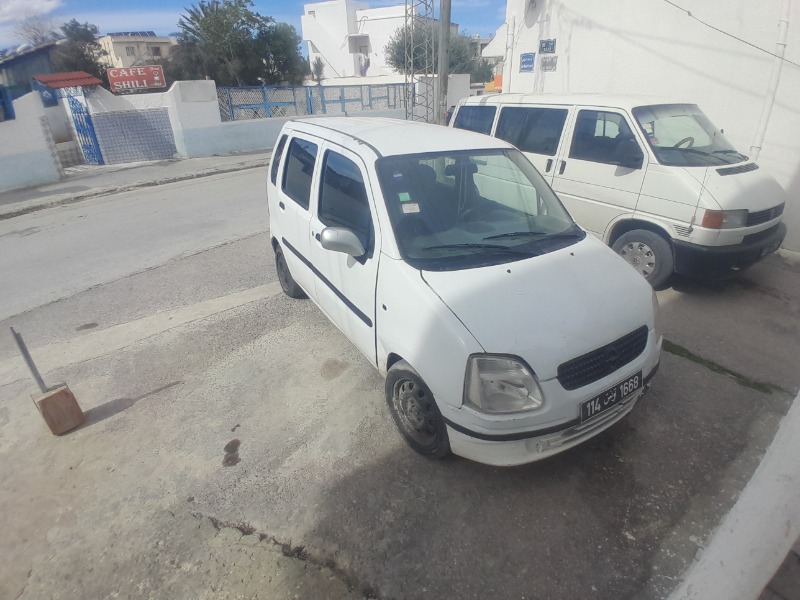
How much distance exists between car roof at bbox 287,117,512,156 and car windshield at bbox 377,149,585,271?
0.09m

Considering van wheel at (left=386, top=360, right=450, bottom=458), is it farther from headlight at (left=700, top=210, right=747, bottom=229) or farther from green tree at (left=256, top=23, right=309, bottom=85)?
green tree at (left=256, top=23, right=309, bottom=85)

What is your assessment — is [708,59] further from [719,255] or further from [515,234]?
[515,234]

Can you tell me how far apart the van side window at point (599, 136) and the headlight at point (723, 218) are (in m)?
1.15

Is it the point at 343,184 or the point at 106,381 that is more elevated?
the point at 343,184

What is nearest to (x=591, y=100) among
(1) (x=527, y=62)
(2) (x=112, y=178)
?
(1) (x=527, y=62)

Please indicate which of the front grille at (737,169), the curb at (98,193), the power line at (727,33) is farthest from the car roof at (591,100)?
Result: the curb at (98,193)

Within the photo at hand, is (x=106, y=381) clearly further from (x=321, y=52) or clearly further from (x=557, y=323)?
(x=321, y=52)

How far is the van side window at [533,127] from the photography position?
5.82m

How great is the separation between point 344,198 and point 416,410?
1.64m

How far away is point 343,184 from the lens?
356 cm

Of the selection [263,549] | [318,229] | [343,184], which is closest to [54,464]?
[263,549]

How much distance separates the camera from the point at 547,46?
9.31 m

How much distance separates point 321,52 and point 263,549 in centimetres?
6541

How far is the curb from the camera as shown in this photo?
34.5ft
